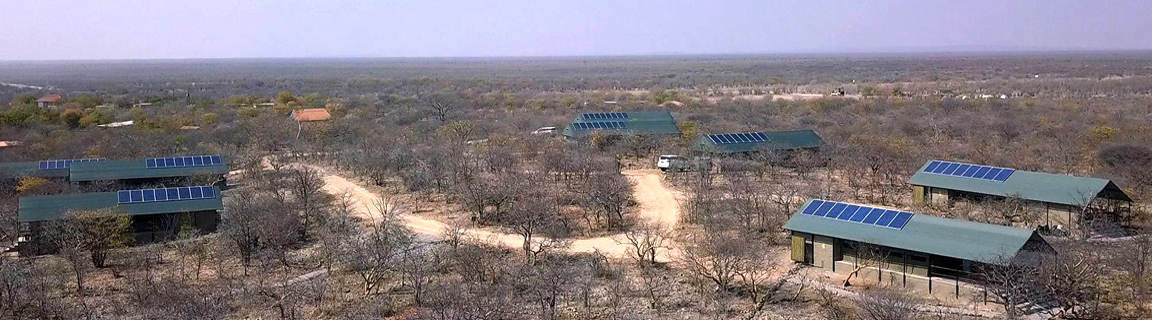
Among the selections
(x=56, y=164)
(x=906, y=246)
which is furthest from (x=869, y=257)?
(x=56, y=164)

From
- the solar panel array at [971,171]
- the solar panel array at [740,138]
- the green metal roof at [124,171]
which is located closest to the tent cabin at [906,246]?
the solar panel array at [971,171]

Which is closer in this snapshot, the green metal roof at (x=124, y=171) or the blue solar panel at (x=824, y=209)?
the blue solar panel at (x=824, y=209)

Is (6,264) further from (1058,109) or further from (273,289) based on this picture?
(1058,109)

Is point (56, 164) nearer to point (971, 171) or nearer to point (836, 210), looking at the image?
point (836, 210)

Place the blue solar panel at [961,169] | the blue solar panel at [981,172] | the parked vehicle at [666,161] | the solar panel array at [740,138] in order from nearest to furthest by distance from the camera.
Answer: the blue solar panel at [981,172] < the blue solar panel at [961,169] < the parked vehicle at [666,161] < the solar panel array at [740,138]

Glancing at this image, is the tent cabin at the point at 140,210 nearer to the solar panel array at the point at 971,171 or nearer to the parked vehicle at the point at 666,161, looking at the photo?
the parked vehicle at the point at 666,161

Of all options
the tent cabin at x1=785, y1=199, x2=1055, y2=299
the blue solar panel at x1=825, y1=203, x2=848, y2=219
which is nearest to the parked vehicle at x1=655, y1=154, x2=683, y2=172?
the tent cabin at x1=785, y1=199, x2=1055, y2=299

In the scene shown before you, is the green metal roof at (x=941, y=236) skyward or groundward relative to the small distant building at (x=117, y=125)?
groundward
